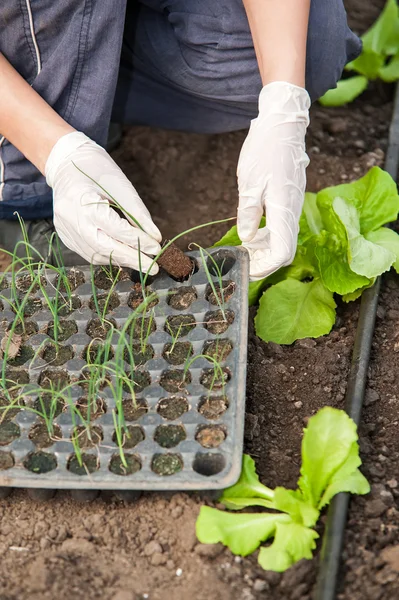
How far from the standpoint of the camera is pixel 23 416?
147 cm

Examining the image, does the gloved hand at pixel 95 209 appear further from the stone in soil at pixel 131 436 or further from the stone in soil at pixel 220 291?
the stone in soil at pixel 131 436

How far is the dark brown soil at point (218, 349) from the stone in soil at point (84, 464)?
0.31 m

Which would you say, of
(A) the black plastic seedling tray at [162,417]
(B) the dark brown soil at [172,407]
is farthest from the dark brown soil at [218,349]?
(B) the dark brown soil at [172,407]

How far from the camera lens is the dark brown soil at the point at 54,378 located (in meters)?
1.54

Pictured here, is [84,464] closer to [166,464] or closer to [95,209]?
[166,464]

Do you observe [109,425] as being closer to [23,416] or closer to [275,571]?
[23,416]

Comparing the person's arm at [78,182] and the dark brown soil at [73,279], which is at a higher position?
the person's arm at [78,182]

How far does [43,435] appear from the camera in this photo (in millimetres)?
1444

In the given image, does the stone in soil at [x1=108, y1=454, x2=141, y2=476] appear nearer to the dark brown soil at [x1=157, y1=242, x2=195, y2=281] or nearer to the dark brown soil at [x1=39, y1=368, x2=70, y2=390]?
the dark brown soil at [x1=39, y1=368, x2=70, y2=390]


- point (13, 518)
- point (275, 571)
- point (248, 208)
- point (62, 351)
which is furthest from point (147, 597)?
point (248, 208)

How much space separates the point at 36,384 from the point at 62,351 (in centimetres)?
10

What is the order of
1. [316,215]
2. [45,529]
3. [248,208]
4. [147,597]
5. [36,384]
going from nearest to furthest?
[147,597] → [45,529] → [36,384] → [248,208] → [316,215]

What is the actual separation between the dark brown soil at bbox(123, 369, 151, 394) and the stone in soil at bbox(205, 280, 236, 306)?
0.23 metres

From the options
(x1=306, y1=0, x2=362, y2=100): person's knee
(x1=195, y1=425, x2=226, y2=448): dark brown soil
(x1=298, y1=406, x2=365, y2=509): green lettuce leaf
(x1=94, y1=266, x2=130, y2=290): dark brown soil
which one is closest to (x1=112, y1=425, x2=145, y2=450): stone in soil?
(x1=195, y1=425, x2=226, y2=448): dark brown soil
